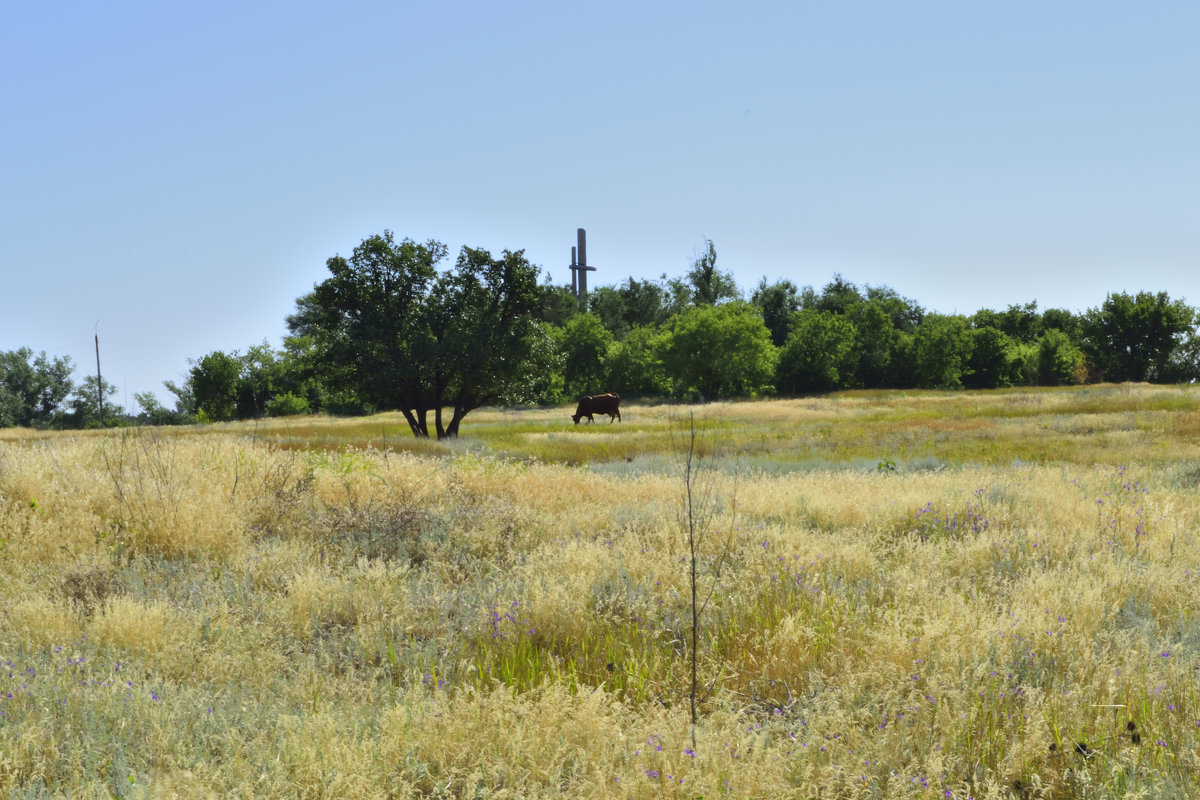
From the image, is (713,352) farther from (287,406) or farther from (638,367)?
(287,406)

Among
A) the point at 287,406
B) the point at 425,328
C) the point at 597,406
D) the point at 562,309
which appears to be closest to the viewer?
the point at 425,328

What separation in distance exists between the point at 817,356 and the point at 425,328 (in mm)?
53762

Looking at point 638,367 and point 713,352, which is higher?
point 713,352

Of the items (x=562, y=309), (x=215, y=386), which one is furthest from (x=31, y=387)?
(x=562, y=309)

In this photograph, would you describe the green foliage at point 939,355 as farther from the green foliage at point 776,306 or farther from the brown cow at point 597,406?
the brown cow at point 597,406

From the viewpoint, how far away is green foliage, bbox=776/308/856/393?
74.8m

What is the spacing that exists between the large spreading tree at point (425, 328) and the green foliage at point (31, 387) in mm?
73713

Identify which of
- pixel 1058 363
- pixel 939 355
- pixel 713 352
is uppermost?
pixel 713 352

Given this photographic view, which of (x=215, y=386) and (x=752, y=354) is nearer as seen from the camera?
(x=752, y=354)

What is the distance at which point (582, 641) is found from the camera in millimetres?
4918

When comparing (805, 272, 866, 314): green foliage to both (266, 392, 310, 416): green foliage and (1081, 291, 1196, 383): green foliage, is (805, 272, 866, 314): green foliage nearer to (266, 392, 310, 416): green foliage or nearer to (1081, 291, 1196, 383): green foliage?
(1081, 291, 1196, 383): green foliage

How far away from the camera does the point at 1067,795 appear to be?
3381 millimetres

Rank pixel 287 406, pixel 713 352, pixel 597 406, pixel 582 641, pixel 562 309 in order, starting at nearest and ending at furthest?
pixel 582 641, pixel 597 406, pixel 713 352, pixel 287 406, pixel 562 309

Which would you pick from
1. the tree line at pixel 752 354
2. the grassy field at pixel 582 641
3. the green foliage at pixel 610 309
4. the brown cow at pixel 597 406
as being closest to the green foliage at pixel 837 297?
the tree line at pixel 752 354
